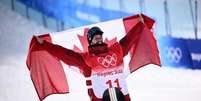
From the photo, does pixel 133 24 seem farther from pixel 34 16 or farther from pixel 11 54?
pixel 34 16

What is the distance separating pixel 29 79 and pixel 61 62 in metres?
2.01

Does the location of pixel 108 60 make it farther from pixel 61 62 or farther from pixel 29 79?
pixel 29 79

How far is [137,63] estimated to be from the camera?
166 inches

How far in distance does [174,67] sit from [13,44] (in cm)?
237

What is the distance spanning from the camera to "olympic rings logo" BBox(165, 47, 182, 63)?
7.40 m

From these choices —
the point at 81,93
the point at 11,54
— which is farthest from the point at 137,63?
the point at 11,54

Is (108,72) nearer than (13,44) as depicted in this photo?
Yes

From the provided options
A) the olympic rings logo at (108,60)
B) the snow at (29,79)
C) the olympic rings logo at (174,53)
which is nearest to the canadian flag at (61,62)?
the olympic rings logo at (108,60)

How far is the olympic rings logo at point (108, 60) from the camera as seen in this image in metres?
3.68

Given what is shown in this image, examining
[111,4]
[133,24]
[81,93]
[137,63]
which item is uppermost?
[111,4]

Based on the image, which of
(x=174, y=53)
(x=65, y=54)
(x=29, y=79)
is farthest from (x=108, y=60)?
(x=174, y=53)

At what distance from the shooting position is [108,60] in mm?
3689

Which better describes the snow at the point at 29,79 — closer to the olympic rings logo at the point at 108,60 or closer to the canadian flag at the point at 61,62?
the canadian flag at the point at 61,62

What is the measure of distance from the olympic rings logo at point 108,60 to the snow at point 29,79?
68.8 inches
